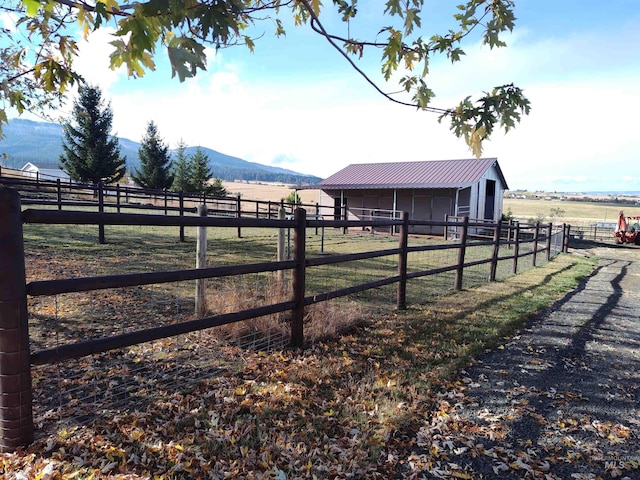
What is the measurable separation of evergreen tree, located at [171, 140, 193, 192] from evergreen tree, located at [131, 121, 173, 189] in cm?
285

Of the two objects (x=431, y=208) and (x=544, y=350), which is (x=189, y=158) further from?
(x=544, y=350)

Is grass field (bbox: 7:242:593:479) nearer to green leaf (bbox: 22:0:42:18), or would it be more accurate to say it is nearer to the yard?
the yard

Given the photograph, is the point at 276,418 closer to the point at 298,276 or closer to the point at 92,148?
the point at 298,276

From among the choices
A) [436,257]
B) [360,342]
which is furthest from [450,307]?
[436,257]

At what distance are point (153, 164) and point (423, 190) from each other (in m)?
29.6

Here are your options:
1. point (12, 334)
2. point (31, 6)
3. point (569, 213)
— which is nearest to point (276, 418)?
point (12, 334)

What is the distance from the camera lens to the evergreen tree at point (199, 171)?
144 ft

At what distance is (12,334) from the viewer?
2.21 metres

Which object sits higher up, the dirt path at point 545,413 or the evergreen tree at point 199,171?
the evergreen tree at point 199,171

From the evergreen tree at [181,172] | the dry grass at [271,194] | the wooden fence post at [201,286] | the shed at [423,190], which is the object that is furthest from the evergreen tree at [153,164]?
the wooden fence post at [201,286]

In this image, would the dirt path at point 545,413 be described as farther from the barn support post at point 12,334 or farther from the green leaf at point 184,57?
the green leaf at point 184,57

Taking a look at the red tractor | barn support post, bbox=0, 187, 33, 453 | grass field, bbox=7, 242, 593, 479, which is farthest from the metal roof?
barn support post, bbox=0, 187, 33, 453

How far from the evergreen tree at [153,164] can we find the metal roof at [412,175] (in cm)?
2020

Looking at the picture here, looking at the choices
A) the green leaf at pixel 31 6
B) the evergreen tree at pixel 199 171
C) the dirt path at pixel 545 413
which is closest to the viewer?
the green leaf at pixel 31 6
